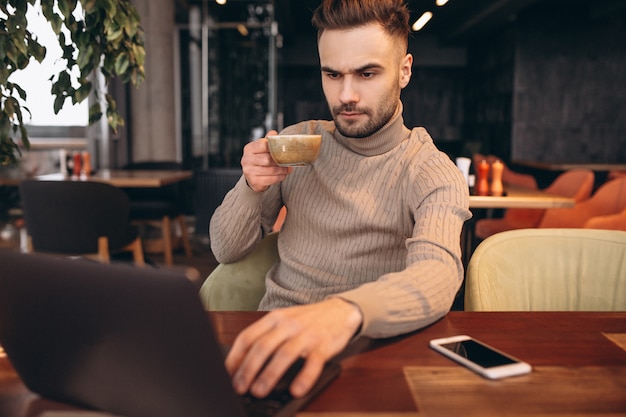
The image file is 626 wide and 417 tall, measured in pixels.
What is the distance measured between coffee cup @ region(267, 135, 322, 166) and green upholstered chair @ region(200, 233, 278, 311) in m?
0.45

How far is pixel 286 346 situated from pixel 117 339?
0.68 ft

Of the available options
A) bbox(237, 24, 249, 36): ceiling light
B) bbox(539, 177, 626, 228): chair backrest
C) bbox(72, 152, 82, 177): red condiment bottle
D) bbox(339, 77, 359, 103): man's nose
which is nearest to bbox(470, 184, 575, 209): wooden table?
bbox(539, 177, 626, 228): chair backrest

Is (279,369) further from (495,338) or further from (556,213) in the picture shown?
(556,213)

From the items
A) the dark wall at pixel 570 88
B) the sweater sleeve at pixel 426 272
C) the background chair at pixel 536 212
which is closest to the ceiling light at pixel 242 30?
the dark wall at pixel 570 88

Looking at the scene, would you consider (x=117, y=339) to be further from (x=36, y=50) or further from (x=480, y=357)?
(x=36, y=50)

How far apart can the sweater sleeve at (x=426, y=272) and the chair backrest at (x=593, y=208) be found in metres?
2.57

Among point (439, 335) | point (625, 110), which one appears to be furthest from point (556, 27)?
point (439, 335)

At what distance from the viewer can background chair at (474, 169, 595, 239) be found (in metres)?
3.72

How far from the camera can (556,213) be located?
3.75 metres

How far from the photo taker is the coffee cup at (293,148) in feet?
3.81

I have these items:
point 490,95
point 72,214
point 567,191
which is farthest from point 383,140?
point 490,95

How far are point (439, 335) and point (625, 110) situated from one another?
7.69m

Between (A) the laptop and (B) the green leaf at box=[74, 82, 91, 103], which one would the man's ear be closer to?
(B) the green leaf at box=[74, 82, 91, 103]

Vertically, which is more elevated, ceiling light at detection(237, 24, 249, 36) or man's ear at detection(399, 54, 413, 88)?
ceiling light at detection(237, 24, 249, 36)
